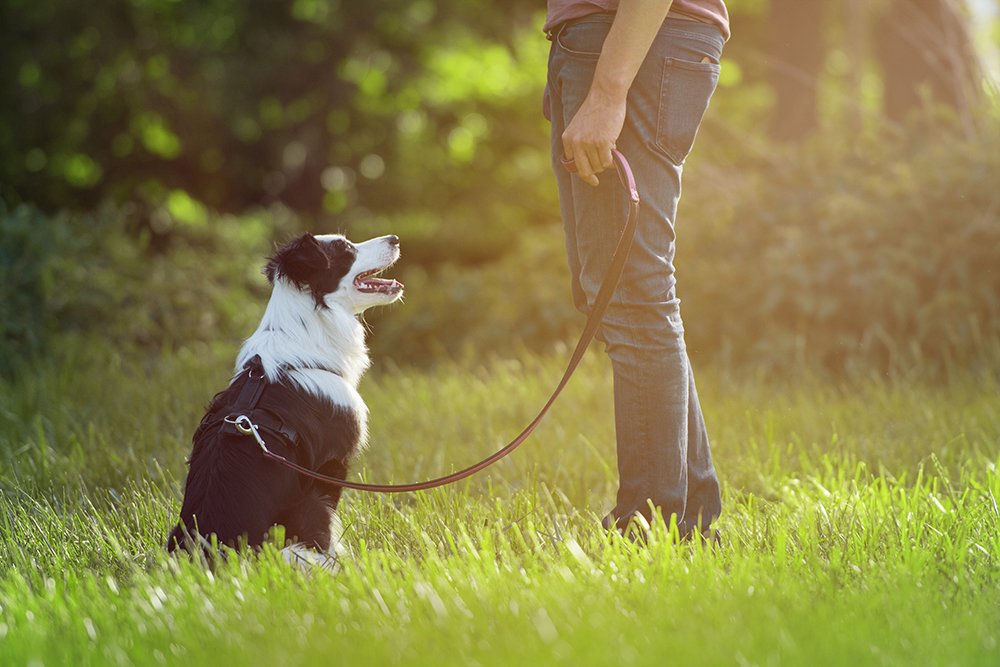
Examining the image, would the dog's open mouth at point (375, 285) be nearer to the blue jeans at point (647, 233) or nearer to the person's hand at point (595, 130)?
the blue jeans at point (647, 233)

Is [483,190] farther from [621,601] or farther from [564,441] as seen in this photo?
[621,601]

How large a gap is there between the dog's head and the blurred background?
337 centimetres

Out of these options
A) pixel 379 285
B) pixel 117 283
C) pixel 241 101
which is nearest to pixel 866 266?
pixel 379 285

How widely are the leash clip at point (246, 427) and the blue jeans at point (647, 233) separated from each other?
106 centimetres

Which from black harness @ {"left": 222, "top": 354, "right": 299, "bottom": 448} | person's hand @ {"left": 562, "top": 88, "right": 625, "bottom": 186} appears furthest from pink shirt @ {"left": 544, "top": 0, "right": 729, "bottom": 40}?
black harness @ {"left": 222, "top": 354, "right": 299, "bottom": 448}

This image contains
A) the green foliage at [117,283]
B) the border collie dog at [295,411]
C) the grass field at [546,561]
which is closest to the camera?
the grass field at [546,561]

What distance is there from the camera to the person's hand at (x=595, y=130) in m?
3.14

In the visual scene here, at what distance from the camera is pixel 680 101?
324 cm

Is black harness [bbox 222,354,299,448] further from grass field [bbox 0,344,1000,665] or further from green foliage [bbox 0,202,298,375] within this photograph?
green foliage [bbox 0,202,298,375]

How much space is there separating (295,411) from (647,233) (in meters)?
1.14

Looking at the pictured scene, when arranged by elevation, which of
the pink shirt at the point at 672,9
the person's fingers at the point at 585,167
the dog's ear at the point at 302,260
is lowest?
the dog's ear at the point at 302,260

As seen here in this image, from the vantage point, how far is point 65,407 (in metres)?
5.67

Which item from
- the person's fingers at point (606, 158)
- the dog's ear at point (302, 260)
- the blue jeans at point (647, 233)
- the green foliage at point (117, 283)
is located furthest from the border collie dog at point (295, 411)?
the green foliage at point (117, 283)

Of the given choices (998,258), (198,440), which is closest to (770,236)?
(998,258)
